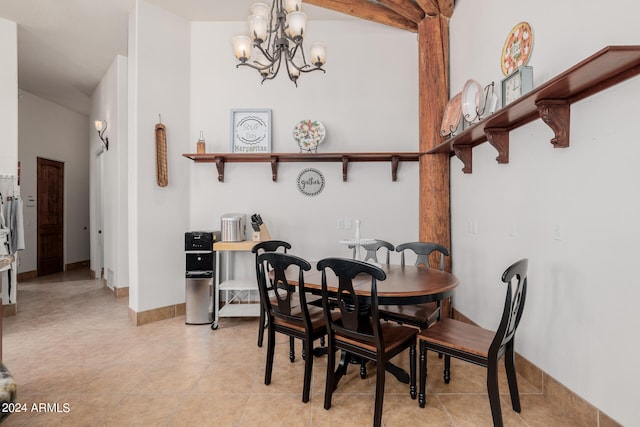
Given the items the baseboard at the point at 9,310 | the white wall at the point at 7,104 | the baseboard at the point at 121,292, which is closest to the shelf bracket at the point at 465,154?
the baseboard at the point at 121,292

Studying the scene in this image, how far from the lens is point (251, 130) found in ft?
13.0

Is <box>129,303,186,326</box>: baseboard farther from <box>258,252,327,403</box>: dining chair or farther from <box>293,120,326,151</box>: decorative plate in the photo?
<box>293,120,326,151</box>: decorative plate

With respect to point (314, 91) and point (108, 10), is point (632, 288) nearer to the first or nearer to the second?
point (314, 91)

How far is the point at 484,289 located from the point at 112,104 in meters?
5.53

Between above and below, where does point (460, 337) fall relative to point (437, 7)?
below

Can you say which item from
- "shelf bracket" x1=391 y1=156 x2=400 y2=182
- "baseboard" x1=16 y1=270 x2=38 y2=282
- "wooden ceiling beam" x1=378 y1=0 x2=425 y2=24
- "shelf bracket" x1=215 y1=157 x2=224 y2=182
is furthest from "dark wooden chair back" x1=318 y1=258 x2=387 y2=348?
"baseboard" x1=16 y1=270 x2=38 y2=282

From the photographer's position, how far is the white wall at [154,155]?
139 inches

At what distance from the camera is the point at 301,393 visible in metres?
2.19

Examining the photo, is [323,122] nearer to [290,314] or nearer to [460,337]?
[290,314]

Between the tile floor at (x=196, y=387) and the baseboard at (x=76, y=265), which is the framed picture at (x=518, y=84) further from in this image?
the baseboard at (x=76, y=265)

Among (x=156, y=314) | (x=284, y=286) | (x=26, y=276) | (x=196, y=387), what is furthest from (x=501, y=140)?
(x=26, y=276)

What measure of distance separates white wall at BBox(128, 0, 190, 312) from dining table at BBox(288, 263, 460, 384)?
2.09m

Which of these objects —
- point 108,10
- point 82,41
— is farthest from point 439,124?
point 82,41

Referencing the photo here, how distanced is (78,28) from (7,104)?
1.22 meters
